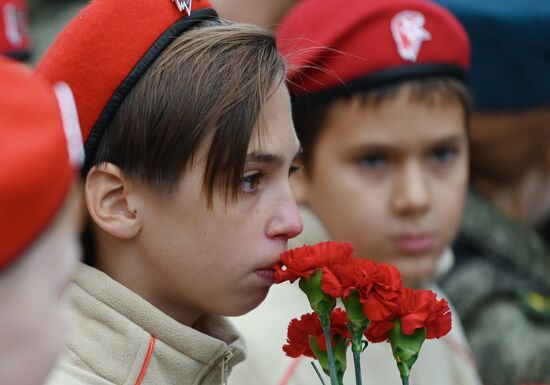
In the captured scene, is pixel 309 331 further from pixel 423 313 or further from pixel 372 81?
pixel 372 81

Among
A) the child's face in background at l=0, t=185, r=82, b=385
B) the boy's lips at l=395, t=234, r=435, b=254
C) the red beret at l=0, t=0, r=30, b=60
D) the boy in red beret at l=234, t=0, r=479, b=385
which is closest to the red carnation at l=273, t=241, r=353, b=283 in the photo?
the child's face in background at l=0, t=185, r=82, b=385

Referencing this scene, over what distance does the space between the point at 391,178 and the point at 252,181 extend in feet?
3.06

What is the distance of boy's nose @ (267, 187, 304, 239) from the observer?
1.81 metres

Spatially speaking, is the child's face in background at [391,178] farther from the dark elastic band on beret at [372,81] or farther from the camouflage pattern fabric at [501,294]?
the camouflage pattern fabric at [501,294]

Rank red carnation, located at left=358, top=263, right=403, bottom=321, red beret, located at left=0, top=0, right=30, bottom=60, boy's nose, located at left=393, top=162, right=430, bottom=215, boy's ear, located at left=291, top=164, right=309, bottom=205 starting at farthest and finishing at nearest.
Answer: red beret, located at left=0, top=0, right=30, bottom=60 < boy's ear, located at left=291, top=164, right=309, bottom=205 < boy's nose, located at left=393, top=162, right=430, bottom=215 < red carnation, located at left=358, top=263, right=403, bottom=321

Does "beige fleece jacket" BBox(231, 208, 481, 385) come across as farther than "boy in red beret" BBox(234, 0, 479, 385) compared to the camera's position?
No

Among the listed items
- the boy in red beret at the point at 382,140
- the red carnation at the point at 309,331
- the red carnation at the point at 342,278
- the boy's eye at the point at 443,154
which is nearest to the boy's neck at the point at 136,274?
the red carnation at the point at 309,331

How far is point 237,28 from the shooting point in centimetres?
191

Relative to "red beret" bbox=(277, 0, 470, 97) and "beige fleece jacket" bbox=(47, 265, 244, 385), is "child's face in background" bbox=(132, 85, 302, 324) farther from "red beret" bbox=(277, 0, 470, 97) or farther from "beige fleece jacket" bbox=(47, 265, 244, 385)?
"red beret" bbox=(277, 0, 470, 97)

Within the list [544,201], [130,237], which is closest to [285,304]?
[130,237]

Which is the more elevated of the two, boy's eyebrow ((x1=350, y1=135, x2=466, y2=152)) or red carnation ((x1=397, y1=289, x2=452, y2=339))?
red carnation ((x1=397, y1=289, x2=452, y2=339))

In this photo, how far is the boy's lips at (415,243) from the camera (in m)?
2.73

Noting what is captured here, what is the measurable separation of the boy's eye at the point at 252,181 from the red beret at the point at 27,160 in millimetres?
620

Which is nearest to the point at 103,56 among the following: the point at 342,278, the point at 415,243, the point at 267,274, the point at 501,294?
the point at 267,274
